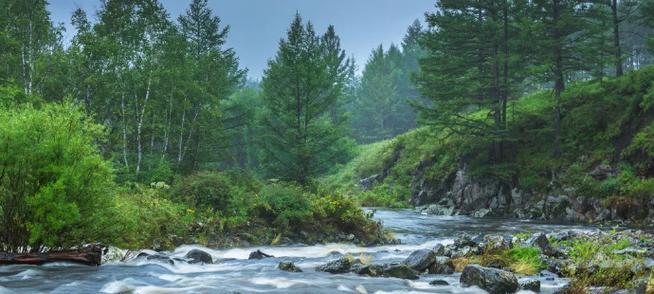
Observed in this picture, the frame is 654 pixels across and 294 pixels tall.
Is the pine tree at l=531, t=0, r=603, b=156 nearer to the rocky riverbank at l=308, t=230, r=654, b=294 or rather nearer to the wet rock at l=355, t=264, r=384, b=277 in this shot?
the rocky riverbank at l=308, t=230, r=654, b=294

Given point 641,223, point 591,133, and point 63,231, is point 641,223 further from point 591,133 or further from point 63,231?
point 63,231

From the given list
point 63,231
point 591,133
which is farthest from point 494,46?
point 63,231

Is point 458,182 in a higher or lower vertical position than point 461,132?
lower

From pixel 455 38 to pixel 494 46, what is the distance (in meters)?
2.68

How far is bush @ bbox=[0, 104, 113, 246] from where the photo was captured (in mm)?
11562

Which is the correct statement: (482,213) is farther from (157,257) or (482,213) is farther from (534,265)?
(157,257)

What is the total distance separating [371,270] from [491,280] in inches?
119

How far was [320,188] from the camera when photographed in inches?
968

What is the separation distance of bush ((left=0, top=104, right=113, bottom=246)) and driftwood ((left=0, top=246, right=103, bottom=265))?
0.28 m

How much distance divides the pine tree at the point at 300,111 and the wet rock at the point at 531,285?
698 inches

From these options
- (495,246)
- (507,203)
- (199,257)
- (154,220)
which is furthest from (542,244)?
(507,203)

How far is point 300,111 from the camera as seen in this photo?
94.0ft

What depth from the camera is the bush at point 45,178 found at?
1156cm

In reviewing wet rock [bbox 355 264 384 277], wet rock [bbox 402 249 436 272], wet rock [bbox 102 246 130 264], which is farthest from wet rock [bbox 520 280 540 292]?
wet rock [bbox 102 246 130 264]
